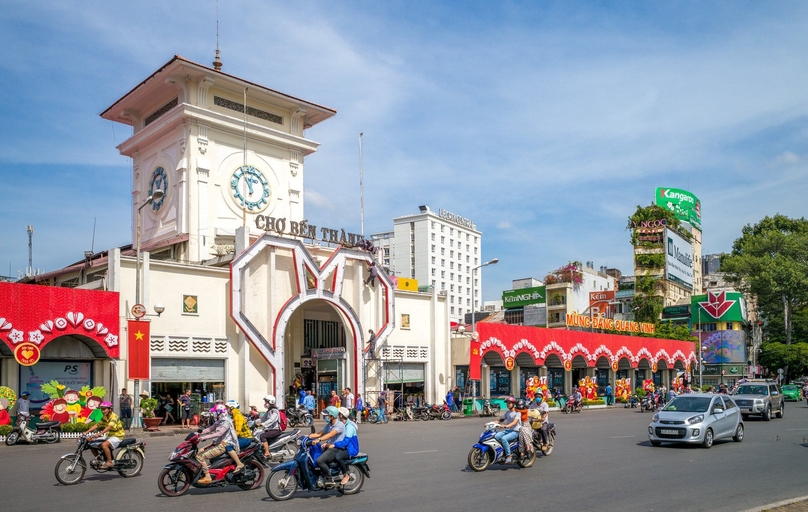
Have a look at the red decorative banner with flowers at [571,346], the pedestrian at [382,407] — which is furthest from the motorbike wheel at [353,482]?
the red decorative banner with flowers at [571,346]

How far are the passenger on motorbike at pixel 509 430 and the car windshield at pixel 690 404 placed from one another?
21.7 ft

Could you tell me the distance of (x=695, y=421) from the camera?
19.5 meters

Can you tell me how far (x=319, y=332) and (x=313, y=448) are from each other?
26.2 m

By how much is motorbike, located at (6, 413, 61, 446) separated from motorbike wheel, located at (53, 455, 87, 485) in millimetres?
10760

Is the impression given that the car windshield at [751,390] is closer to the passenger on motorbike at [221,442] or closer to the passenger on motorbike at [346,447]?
the passenger on motorbike at [346,447]

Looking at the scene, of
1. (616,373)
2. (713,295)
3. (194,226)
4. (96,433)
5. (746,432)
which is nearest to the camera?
(96,433)

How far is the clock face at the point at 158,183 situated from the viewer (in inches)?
1564

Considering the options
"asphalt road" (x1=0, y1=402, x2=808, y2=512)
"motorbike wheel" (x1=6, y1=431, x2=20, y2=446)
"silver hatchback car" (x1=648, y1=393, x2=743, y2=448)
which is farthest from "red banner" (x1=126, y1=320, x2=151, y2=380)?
"silver hatchback car" (x1=648, y1=393, x2=743, y2=448)

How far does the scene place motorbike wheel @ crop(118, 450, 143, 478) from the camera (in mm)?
14711

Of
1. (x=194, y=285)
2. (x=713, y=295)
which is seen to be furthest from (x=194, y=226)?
(x=713, y=295)

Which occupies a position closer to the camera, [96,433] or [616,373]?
[96,433]

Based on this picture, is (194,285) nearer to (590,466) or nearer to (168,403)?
(168,403)

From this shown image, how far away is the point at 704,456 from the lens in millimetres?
17750

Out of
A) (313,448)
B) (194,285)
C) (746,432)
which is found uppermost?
(194,285)
